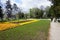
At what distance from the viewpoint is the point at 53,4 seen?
1778 inches

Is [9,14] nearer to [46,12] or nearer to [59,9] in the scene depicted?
[46,12]

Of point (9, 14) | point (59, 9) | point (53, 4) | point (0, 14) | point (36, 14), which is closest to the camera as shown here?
point (59, 9)

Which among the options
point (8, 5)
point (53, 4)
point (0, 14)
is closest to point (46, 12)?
point (8, 5)

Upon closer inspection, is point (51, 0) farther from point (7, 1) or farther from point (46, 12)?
point (46, 12)

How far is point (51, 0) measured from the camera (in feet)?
142

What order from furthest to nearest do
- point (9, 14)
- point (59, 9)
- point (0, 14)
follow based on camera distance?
point (9, 14) < point (0, 14) < point (59, 9)

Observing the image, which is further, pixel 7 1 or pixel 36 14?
pixel 36 14

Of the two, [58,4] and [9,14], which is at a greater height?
[58,4]

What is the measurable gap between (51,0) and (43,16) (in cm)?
5559

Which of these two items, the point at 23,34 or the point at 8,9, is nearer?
the point at 23,34

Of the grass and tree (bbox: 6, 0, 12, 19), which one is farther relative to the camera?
tree (bbox: 6, 0, 12, 19)

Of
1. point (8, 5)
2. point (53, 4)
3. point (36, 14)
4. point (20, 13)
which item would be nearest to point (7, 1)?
point (8, 5)

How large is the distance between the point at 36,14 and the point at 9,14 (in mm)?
20831

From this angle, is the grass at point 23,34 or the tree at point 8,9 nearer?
the grass at point 23,34
